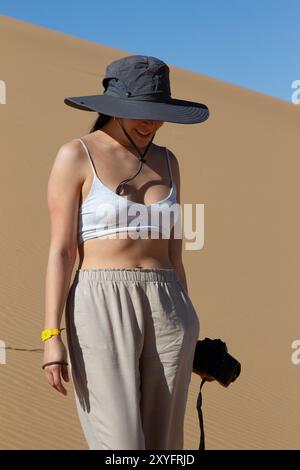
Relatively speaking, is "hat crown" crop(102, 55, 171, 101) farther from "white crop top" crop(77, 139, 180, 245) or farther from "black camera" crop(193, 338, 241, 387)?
"black camera" crop(193, 338, 241, 387)

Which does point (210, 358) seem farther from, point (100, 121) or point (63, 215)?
point (100, 121)

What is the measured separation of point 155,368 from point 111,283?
0.30 m

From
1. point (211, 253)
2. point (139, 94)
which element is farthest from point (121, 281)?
point (211, 253)

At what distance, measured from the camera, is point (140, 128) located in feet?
9.99

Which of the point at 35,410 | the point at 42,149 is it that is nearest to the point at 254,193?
the point at 42,149

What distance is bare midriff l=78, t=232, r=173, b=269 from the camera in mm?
2932

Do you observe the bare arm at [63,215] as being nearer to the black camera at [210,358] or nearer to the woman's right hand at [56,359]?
the woman's right hand at [56,359]

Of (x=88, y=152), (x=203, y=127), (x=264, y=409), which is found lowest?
(x=264, y=409)

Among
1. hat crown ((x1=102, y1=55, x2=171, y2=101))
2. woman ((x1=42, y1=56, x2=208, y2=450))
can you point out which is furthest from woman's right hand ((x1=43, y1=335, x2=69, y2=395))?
hat crown ((x1=102, y1=55, x2=171, y2=101))

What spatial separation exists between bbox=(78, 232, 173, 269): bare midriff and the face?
1.08 feet


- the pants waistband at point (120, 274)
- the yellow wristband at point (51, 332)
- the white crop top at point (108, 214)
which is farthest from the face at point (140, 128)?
the yellow wristband at point (51, 332)

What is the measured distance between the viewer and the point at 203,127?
73.2 feet

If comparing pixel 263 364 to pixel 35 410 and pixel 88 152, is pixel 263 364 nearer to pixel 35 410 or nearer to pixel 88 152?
pixel 35 410

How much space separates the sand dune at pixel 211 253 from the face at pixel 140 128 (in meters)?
3.25
